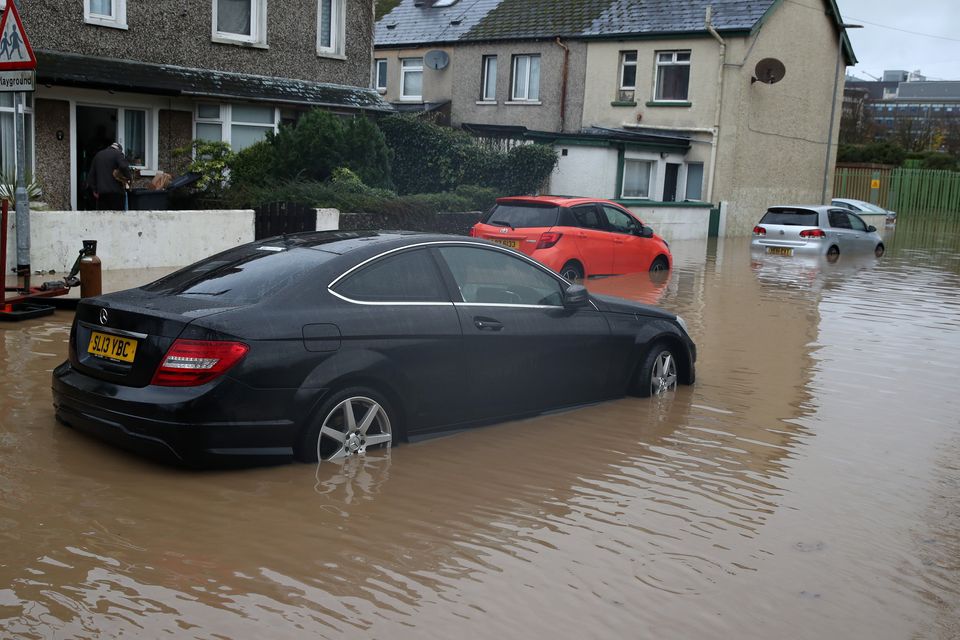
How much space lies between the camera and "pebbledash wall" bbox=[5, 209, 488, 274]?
14469 millimetres

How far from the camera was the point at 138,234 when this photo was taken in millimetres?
15664

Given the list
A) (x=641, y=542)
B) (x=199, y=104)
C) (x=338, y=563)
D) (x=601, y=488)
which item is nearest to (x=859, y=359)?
(x=601, y=488)

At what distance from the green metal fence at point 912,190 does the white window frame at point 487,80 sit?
21472mm

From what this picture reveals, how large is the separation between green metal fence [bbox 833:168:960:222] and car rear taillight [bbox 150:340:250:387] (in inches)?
1916

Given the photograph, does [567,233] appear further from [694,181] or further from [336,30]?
[694,181]

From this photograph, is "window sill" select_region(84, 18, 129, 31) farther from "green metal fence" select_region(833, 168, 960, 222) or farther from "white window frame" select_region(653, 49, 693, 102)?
"green metal fence" select_region(833, 168, 960, 222)

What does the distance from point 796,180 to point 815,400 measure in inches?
1147

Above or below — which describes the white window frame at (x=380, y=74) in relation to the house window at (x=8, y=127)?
above

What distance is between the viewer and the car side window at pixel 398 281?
22.0 ft

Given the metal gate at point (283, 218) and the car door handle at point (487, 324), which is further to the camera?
the metal gate at point (283, 218)

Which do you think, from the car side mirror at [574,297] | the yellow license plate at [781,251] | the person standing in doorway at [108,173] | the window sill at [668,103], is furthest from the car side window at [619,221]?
the window sill at [668,103]

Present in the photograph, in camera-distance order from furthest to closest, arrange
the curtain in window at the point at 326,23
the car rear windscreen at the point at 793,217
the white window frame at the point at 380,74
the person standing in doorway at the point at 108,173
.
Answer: the white window frame at the point at 380,74, the curtain in window at the point at 326,23, the car rear windscreen at the point at 793,217, the person standing in doorway at the point at 108,173

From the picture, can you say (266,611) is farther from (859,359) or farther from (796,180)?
(796,180)

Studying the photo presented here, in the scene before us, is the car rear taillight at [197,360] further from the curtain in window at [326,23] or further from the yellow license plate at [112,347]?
the curtain in window at [326,23]
